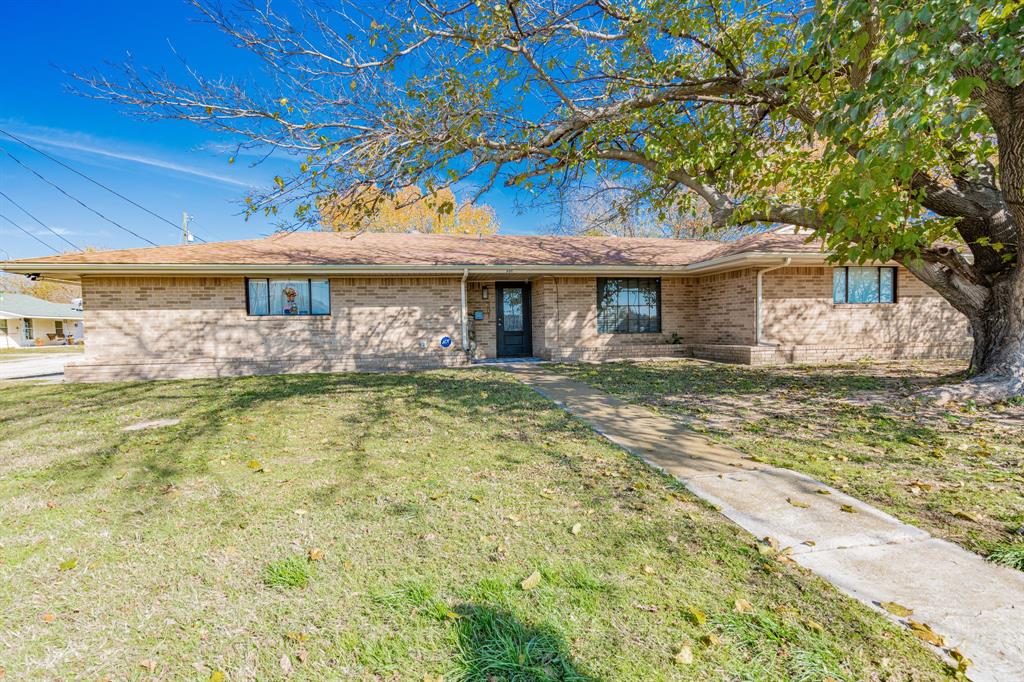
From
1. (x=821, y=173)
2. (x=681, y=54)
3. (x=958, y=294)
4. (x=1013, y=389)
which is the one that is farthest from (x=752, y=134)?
(x=1013, y=389)

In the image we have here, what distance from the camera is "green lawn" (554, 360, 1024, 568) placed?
3312 mm

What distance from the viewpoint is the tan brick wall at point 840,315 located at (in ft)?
42.8

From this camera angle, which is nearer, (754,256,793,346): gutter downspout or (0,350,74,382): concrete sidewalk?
(754,256,793,346): gutter downspout

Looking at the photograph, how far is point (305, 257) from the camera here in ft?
40.3

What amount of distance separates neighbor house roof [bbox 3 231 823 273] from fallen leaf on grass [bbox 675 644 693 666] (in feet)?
29.4

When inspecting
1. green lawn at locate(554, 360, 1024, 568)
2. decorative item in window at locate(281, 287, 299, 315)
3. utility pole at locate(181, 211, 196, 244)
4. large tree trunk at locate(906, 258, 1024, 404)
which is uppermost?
utility pole at locate(181, 211, 196, 244)

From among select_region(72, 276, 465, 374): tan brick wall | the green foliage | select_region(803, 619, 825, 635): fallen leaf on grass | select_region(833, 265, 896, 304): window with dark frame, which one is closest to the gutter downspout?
select_region(833, 265, 896, 304): window with dark frame

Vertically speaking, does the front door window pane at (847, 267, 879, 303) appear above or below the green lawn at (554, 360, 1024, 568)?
above

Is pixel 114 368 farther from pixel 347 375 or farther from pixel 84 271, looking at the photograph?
pixel 347 375

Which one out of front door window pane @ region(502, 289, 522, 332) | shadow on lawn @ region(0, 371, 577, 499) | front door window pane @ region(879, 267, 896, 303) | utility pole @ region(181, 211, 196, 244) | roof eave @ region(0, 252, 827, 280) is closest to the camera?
shadow on lawn @ region(0, 371, 577, 499)

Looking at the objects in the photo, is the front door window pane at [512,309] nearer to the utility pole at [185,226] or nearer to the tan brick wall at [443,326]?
the tan brick wall at [443,326]

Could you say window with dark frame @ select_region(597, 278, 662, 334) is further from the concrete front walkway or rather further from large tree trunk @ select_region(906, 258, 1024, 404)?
the concrete front walkway

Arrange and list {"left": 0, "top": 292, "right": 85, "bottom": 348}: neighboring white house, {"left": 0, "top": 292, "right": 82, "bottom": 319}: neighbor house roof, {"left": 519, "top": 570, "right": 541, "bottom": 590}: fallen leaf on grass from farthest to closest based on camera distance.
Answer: {"left": 0, "top": 292, "right": 85, "bottom": 348}: neighboring white house → {"left": 0, "top": 292, "right": 82, "bottom": 319}: neighbor house roof → {"left": 519, "top": 570, "right": 541, "bottom": 590}: fallen leaf on grass

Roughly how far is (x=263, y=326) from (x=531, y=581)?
11.6m
